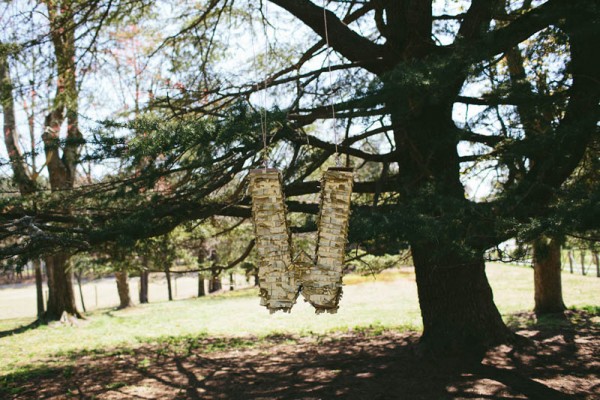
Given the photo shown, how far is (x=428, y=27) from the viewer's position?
6.29m

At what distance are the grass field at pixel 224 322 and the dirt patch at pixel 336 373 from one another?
1.26 meters

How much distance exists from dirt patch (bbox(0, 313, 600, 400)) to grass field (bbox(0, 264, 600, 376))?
1264 mm

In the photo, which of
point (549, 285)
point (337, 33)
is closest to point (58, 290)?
point (337, 33)

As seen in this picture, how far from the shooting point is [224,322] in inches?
477

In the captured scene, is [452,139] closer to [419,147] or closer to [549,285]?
[419,147]

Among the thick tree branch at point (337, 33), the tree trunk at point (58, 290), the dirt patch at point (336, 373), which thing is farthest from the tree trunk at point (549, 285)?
the tree trunk at point (58, 290)

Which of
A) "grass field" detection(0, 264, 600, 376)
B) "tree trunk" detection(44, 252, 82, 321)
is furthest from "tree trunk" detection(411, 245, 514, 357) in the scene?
"tree trunk" detection(44, 252, 82, 321)

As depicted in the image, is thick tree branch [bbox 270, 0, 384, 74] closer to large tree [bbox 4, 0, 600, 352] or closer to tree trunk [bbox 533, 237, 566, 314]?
large tree [bbox 4, 0, 600, 352]

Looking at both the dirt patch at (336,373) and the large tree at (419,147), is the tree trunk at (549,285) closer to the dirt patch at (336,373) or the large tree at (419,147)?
the dirt patch at (336,373)

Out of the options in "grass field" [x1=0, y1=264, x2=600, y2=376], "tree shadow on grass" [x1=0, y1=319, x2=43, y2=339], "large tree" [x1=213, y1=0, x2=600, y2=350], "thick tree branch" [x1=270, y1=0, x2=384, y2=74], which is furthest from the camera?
"tree shadow on grass" [x1=0, y1=319, x2=43, y2=339]

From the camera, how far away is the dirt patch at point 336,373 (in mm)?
5301

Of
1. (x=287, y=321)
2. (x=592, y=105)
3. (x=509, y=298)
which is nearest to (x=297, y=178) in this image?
(x=592, y=105)

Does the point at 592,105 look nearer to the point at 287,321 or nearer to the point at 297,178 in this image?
the point at 297,178

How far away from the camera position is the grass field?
9.62 meters
